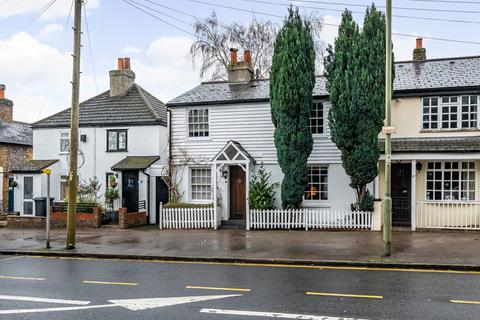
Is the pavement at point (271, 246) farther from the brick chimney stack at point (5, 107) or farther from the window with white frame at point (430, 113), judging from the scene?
the brick chimney stack at point (5, 107)

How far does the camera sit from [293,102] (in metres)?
19.2

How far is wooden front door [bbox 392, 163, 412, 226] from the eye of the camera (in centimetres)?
1984

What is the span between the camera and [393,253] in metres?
13.4

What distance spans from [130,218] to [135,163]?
3135 mm

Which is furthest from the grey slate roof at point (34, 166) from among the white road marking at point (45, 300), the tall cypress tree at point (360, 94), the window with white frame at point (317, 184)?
the white road marking at point (45, 300)

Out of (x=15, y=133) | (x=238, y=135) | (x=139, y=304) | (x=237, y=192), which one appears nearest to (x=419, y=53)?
(x=238, y=135)

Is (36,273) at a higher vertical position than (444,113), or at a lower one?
lower

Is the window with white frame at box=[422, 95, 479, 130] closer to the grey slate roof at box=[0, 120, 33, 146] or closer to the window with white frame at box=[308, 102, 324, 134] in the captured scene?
the window with white frame at box=[308, 102, 324, 134]

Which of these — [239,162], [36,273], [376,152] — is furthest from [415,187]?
[36,273]

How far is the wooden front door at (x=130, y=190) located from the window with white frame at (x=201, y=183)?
304cm

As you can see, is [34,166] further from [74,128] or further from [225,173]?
[74,128]

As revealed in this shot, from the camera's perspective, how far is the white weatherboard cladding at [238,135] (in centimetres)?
2103

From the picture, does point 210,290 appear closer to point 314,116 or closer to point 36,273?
point 36,273

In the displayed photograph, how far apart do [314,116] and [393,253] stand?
30.1ft
